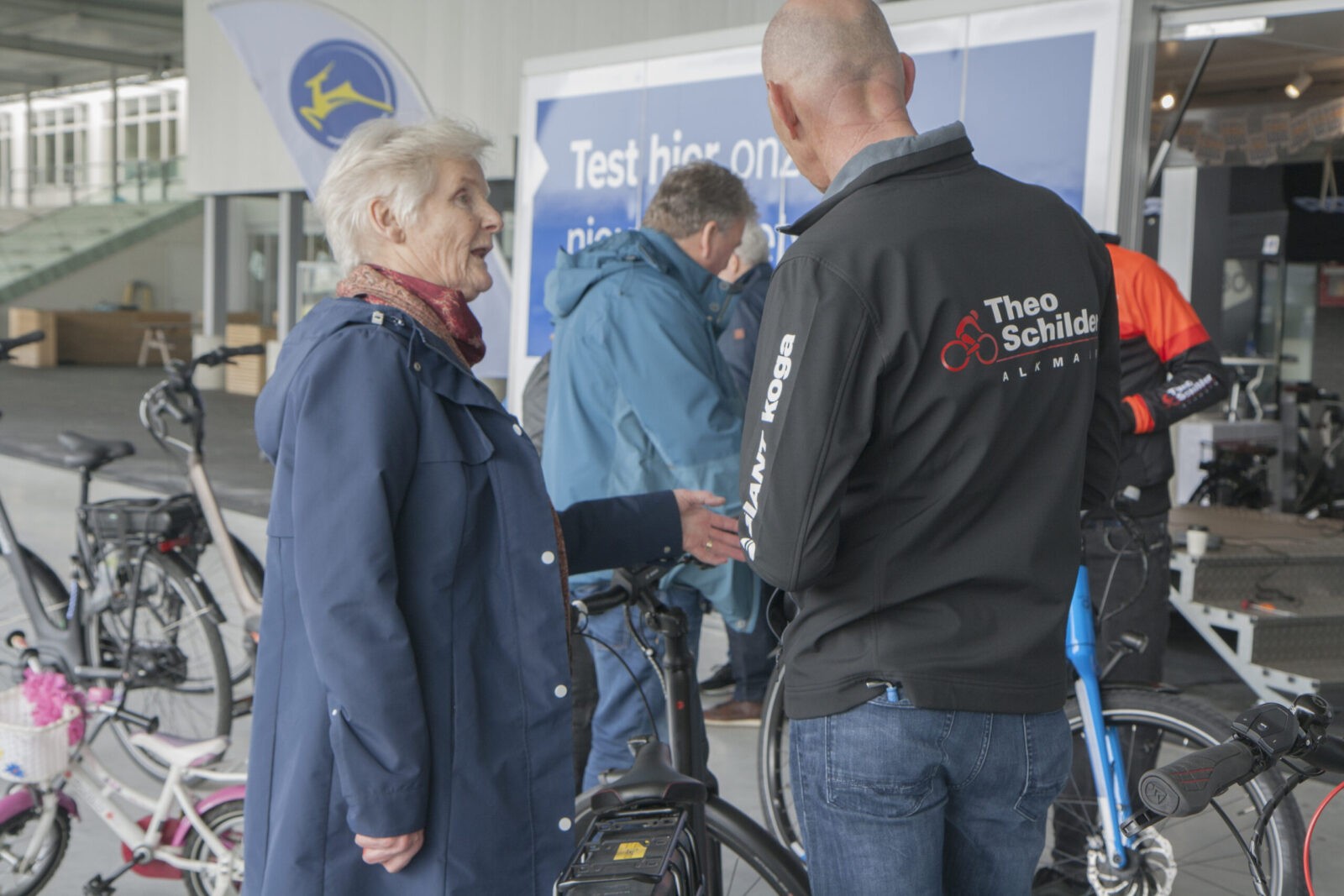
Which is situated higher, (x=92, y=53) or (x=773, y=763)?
(x=92, y=53)

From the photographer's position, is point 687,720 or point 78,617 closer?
point 687,720

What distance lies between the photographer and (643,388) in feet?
9.14

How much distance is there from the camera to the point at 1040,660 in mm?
1582

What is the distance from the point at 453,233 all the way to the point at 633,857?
2.99 ft

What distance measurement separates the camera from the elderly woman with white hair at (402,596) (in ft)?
5.49

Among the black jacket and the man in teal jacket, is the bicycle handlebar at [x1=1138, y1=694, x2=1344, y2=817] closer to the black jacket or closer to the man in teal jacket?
the black jacket

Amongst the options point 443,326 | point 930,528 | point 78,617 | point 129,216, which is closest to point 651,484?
point 443,326

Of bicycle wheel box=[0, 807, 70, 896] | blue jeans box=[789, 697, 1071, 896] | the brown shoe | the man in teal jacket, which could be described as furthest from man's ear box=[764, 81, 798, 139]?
the brown shoe

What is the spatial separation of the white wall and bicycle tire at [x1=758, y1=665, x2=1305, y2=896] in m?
27.1

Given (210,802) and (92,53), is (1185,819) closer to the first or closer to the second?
(210,802)

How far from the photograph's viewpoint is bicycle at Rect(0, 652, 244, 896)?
2.81 meters

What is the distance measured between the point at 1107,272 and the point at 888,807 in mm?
748

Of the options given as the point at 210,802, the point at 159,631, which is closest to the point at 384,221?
the point at 210,802

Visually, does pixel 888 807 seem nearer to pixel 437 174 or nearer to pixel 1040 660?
pixel 1040 660
